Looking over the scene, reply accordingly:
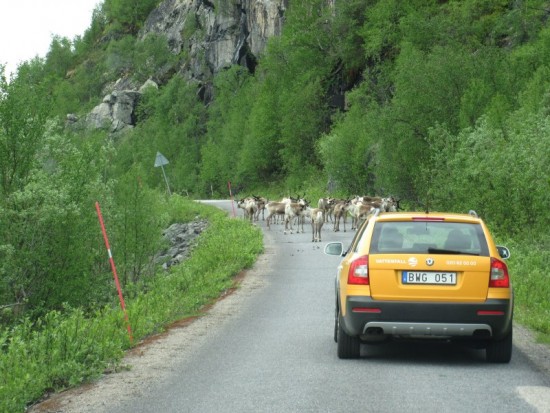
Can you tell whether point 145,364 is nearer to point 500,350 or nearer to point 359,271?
point 359,271

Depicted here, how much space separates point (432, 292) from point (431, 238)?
100 cm

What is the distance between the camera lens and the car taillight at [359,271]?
10234mm

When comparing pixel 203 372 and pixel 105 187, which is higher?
pixel 105 187

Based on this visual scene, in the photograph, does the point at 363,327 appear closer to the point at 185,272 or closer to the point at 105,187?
the point at 185,272

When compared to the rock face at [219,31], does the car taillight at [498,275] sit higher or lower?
lower

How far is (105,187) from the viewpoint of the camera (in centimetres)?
2878

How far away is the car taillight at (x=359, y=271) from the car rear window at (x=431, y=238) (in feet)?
0.47

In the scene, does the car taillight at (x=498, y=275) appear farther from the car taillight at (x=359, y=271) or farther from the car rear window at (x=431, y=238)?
the car taillight at (x=359, y=271)

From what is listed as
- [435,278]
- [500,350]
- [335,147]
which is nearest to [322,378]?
[435,278]

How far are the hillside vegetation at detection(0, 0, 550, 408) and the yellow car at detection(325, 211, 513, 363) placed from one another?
402 cm

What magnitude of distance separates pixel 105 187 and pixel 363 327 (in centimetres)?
1967

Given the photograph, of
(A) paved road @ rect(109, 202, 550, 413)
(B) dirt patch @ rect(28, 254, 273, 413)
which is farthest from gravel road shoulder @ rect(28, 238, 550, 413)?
(A) paved road @ rect(109, 202, 550, 413)

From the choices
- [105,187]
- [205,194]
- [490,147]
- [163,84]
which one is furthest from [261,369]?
[163,84]

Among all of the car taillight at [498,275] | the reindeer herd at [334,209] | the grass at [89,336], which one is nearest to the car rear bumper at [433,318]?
the car taillight at [498,275]
